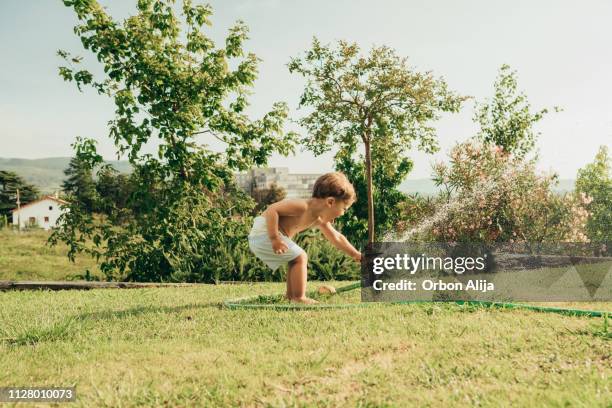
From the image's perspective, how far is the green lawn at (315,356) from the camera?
245 cm

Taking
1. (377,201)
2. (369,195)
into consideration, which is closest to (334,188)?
(369,195)

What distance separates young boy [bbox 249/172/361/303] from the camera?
4.96 m

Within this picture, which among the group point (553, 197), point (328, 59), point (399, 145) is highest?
point (328, 59)

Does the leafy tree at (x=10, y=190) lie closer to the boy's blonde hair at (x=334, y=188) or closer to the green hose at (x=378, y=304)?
the green hose at (x=378, y=304)

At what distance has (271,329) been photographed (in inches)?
147

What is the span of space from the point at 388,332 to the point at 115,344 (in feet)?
5.43

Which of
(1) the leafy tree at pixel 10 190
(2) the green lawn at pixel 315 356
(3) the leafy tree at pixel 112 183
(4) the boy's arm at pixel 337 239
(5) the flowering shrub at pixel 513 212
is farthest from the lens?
(1) the leafy tree at pixel 10 190

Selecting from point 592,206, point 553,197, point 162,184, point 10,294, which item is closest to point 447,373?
point 10,294

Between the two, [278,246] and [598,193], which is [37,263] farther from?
[598,193]

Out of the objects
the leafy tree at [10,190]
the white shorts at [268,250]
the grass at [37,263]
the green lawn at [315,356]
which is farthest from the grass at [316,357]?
the leafy tree at [10,190]

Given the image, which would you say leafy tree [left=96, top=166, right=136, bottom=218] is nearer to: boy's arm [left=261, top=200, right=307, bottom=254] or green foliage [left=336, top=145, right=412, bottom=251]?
boy's arm [left=261, top=200, right=307, bottom=254]

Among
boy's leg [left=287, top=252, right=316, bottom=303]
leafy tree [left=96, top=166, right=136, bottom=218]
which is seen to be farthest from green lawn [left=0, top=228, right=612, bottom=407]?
leafy tree [left=96, top=166, right=136, bottom=218]

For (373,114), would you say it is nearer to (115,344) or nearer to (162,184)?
(162,184)

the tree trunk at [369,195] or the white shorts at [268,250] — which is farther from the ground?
the tree trunk at [369,195]
